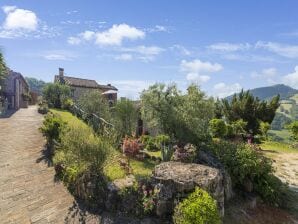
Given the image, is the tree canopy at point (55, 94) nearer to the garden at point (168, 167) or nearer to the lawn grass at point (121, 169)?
the garden at point (168, 167)

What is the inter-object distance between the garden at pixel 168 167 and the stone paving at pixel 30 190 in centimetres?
62

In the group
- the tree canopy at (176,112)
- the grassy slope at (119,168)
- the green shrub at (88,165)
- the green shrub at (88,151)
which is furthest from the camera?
the tree canopy at (176,112)

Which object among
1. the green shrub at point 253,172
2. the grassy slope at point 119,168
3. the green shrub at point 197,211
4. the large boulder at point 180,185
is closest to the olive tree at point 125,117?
the grassy slope at point 119,168

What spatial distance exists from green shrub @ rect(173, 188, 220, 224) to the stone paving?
10.7 ft

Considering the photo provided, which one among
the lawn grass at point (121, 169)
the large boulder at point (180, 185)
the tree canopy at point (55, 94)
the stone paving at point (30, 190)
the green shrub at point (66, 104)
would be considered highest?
the tree canopy at point (55, 94)

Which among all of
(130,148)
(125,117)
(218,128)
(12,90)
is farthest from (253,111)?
(12,90)

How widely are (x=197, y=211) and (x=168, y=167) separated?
3104mm

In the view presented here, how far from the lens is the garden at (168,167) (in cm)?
999

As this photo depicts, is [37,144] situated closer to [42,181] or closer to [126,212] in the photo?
[42,181]

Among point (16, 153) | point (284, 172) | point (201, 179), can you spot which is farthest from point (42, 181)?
point (284, 172)

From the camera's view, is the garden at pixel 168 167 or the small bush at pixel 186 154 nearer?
the garden at pixel 168 167

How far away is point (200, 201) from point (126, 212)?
117 inches

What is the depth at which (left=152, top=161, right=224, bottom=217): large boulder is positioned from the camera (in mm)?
9945

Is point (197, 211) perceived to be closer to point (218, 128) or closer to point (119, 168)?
point (119, 168)
